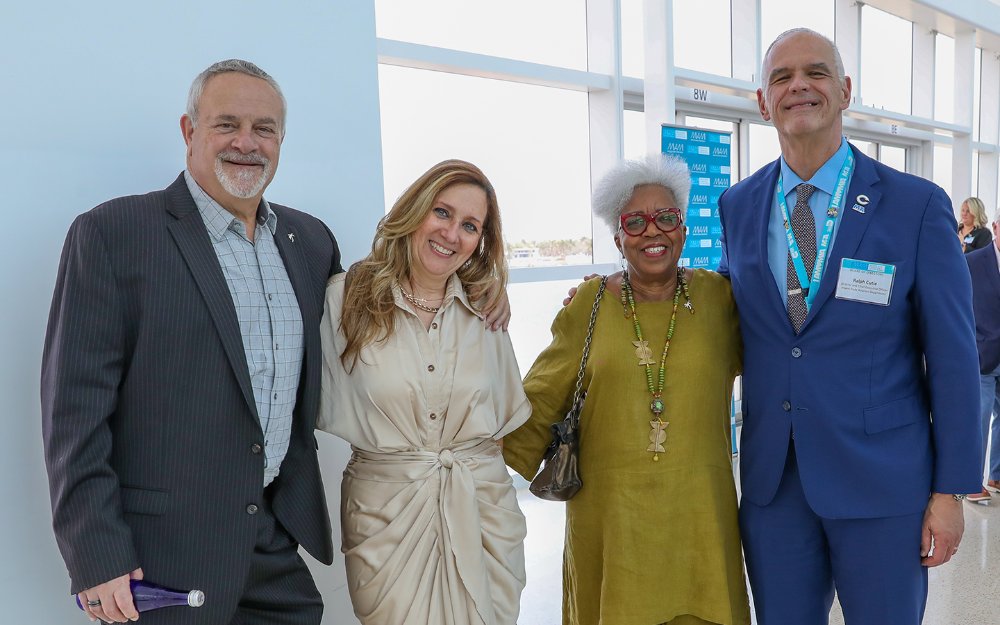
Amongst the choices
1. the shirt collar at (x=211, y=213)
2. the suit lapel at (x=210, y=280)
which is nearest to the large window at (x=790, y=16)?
the shirt collar at (x=211, y=213)

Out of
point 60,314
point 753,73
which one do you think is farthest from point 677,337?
point 753,73

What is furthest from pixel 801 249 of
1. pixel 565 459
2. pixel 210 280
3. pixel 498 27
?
pixel 498 27

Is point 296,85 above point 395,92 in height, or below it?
below

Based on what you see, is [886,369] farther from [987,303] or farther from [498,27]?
[498,27]

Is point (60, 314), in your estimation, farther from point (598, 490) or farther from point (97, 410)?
point (598, 490)

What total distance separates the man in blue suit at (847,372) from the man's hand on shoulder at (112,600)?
171 centimetres

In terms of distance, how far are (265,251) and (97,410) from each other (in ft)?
1.92

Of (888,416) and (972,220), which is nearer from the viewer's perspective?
(888,416)

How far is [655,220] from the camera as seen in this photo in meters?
2.40

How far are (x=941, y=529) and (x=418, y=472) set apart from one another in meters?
1.44

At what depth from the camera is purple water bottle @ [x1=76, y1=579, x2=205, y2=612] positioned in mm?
1775

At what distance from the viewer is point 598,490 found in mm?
2434

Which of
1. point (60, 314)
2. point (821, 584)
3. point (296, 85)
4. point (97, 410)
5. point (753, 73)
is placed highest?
point (753, 73)

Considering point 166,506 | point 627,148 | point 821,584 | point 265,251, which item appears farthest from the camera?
point 627,148
